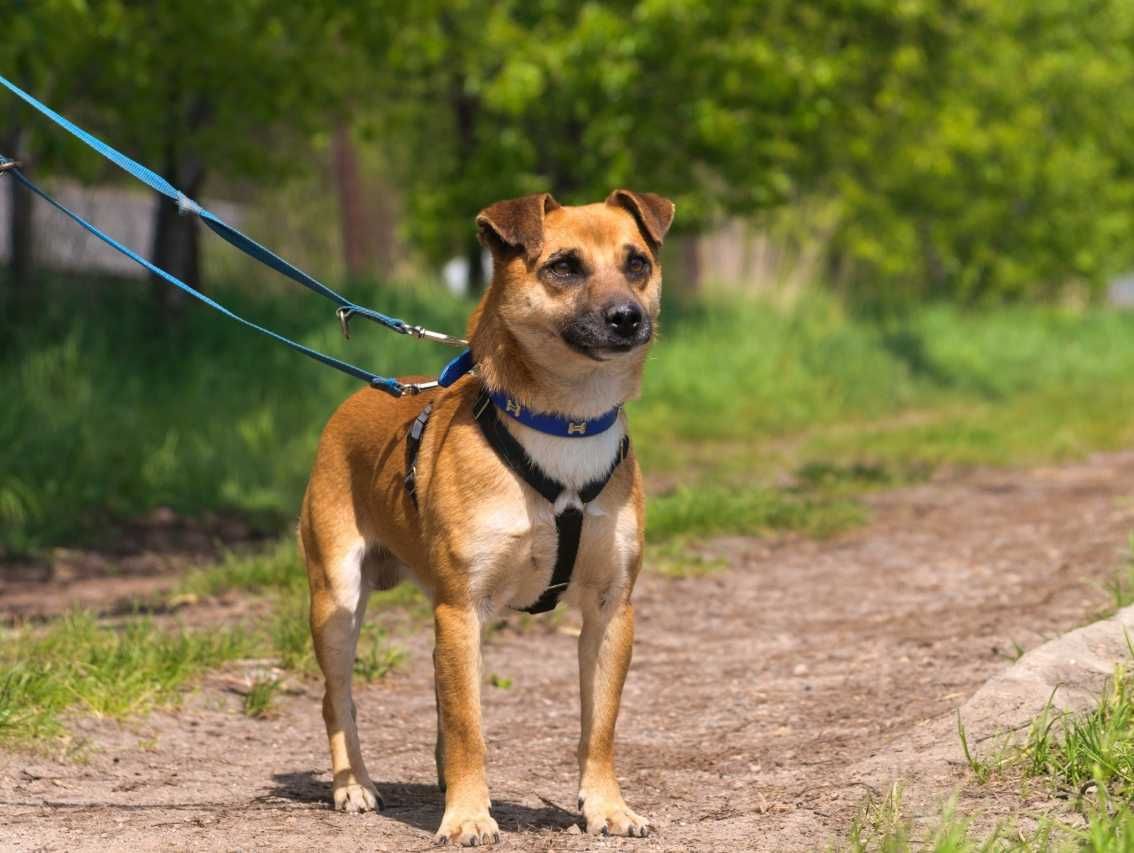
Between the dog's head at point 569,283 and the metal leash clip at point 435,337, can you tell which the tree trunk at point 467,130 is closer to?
the metal leash clip at point 435,337

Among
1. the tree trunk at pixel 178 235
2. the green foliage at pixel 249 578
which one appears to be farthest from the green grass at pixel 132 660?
the tree trunk at pixel 178 235

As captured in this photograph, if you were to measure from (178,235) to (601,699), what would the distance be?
390 inches

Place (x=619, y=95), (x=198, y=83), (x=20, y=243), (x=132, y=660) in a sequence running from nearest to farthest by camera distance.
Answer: (x=132, y=660)
(x=198, y=83)
(x=20, y=243)
(x=619, y=95)

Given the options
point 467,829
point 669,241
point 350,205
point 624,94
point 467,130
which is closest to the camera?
point 467,829

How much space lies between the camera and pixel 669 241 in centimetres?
1975

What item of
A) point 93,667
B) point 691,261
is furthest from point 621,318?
point 691,261

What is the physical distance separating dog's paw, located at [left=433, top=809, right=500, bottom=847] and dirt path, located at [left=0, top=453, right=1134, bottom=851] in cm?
8

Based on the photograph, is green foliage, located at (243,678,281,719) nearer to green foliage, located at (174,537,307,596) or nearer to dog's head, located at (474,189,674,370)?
green foliage, located at (174,537,307,596)

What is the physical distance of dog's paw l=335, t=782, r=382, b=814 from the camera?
14.9ft

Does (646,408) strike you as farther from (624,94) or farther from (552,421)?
(552,421)

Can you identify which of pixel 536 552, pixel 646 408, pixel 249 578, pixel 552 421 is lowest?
pixel 646 408

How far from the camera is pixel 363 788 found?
15.1 ft

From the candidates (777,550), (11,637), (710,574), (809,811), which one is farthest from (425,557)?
(777,550)

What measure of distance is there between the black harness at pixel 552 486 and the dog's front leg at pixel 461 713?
257mm
